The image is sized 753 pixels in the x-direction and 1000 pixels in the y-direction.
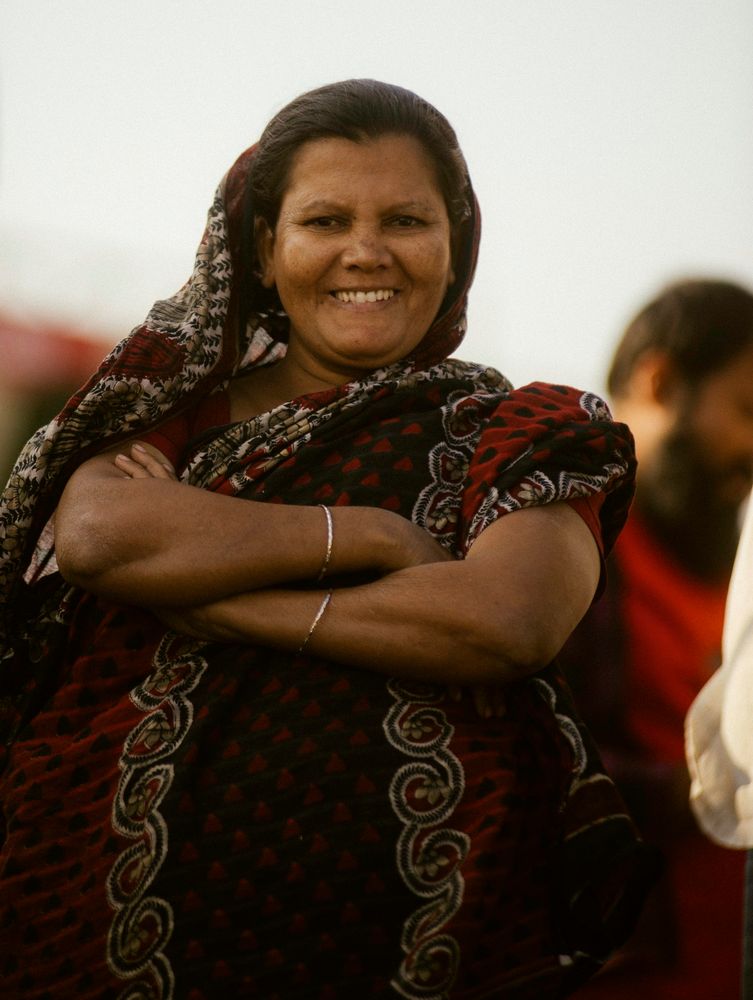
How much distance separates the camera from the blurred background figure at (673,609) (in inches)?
139

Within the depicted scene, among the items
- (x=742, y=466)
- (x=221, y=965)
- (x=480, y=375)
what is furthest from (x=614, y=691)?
(x=221, y=965)

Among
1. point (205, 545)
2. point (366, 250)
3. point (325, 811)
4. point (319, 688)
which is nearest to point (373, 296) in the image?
point (366, 250)

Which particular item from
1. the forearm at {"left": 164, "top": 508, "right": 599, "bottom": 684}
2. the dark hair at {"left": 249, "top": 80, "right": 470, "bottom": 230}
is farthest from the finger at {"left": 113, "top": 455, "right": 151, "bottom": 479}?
the dark hair at {"left": 249, "top": 80, "right": 470, "bottom": 230}

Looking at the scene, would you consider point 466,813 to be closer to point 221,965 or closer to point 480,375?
point 221,965

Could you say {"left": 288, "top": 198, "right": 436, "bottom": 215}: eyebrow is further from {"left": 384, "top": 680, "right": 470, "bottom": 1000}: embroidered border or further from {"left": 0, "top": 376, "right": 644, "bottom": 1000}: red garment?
{"left": 384, "top": 680, "right": 470, "bottom": 1000}: embroidered border

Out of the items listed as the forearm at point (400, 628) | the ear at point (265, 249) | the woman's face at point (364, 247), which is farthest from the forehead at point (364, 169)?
the forearm at point (400, 628)

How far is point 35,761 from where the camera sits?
2.27 metres

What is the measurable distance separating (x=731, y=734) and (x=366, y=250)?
1339 millimetres

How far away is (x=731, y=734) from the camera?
280cm

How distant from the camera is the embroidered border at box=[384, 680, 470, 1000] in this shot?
1.99 meters

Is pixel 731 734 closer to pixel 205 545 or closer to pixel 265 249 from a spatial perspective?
pixel 205 545

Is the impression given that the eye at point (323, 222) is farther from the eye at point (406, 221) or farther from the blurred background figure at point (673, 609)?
the blurred background figure at point (673, 609)

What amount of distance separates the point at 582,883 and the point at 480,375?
104 centimetres

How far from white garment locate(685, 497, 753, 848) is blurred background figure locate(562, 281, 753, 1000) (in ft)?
2.05
